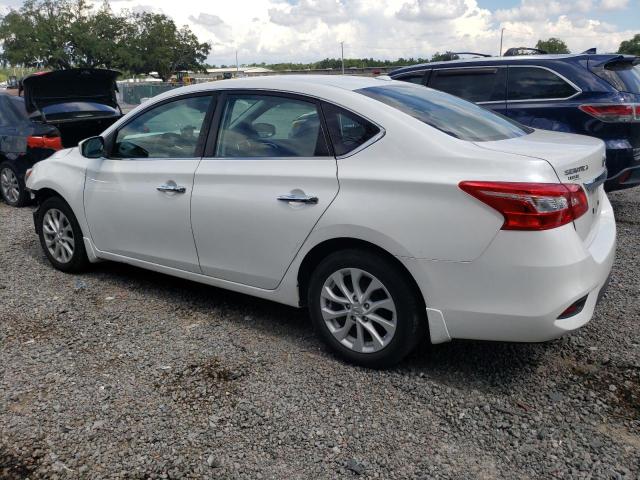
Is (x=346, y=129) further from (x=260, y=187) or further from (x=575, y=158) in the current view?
(x=575, y=158)

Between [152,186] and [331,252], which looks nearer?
[331,252]

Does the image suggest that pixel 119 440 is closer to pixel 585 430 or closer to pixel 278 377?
pixel 278 377

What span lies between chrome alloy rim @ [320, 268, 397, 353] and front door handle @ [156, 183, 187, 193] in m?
1.25

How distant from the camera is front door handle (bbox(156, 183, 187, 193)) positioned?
13.2 ft

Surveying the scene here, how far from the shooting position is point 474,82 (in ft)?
23.9

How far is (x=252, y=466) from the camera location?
8.72 ft

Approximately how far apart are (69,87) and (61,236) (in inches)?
142

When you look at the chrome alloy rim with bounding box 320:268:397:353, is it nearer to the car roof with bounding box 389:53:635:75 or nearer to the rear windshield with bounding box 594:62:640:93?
the rear windshield with bounding box 594:62:640:93

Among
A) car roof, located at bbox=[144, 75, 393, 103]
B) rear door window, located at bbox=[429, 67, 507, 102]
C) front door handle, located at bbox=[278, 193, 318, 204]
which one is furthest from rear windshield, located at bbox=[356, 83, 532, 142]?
rear door window, located at bbox=[429, 67, 507, 102]

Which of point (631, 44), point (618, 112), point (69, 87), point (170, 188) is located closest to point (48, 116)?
point (69, 87)

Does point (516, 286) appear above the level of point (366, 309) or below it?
above

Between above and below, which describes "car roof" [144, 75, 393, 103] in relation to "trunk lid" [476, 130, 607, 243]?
above

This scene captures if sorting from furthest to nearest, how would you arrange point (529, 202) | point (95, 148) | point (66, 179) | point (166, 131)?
point (66, 179), point (95, 148), point (166, 131), point (529, 202)

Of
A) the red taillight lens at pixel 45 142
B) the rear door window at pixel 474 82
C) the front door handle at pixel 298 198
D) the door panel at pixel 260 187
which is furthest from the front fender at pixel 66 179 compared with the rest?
the rear door window at pixel 474 82
